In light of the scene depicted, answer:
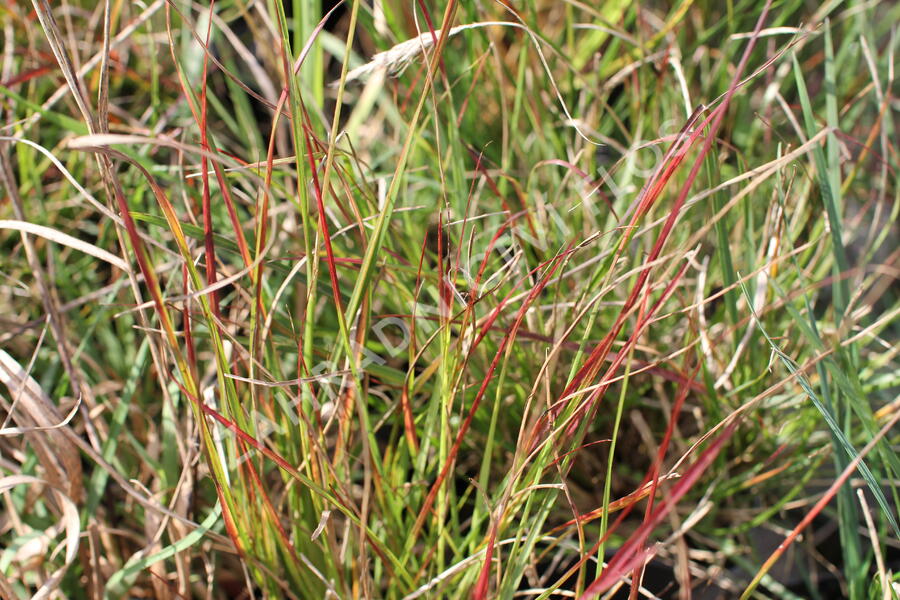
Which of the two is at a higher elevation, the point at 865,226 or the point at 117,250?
the point at 117,250

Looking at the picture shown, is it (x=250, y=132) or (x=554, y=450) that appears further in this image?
(x=250, y=132)

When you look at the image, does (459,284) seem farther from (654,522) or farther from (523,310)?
(654,522)

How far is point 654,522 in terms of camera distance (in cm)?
26

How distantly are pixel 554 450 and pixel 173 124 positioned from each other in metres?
0.47

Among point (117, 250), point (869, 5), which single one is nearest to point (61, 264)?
point (117, 250)

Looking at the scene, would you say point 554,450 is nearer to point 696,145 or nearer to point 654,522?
point 654,522

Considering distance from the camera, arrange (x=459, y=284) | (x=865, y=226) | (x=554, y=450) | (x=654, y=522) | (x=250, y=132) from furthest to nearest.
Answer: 1. (x=865, y=226)
2. (x=250, y=132)
3. (x=459, y=284)
4. (x=554, y=450)
5. (x=654, y=522)

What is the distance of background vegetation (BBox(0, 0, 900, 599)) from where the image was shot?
1.19ft

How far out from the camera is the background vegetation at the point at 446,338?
14.3 inches

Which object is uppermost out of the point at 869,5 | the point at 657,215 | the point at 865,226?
the point at 869,5

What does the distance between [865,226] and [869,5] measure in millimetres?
260

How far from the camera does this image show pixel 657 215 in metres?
0.56

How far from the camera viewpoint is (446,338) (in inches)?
14.8

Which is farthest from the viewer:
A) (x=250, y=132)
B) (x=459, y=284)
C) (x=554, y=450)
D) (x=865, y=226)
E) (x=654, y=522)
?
(x=865, y=226)
